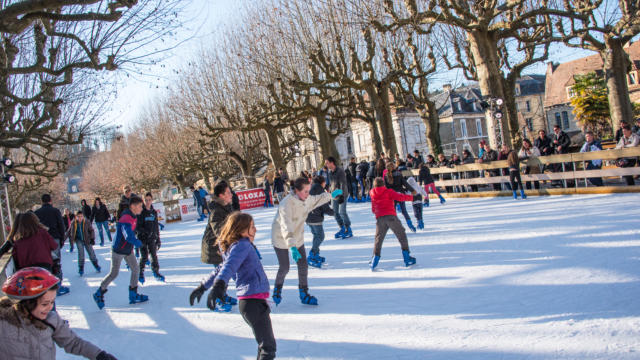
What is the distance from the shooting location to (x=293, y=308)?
18.8ft

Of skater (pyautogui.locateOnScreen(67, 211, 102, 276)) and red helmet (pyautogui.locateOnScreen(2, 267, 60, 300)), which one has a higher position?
red helmet (pyautogui.locateOnScreen(2, 267, 60, 300))

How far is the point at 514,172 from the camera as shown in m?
12.4

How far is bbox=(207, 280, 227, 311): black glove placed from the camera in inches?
127

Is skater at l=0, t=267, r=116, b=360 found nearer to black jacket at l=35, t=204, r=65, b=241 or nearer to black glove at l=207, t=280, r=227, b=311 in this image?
black glove at l=207, t=280, r=227, b=311

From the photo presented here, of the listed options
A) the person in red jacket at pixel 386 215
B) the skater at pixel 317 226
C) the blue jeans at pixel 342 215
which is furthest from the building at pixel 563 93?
the person in red jacket at pixel 386 215

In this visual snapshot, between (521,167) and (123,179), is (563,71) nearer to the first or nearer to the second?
(521,167)

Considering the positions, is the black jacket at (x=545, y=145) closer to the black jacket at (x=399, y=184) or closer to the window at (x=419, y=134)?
the black jacket at (x=399, y=184)

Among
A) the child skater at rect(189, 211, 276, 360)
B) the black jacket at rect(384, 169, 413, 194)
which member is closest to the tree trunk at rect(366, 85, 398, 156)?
the black jacket at rect(384, 169, 413, 194)

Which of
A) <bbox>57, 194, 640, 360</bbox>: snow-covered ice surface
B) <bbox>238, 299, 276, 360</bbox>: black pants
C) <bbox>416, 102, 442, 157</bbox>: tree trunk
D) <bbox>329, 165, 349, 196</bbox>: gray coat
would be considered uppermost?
<bbox>416, 102, 442, 157</bbox>: tree trunk

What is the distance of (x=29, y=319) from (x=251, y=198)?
20.9m

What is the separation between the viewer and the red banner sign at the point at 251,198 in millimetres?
23156

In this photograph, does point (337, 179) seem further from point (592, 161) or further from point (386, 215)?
point (592, 161)

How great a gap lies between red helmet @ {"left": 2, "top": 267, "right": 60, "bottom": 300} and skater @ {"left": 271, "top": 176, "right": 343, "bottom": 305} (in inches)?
121

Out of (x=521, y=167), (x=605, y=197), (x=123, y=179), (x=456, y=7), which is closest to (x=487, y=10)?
(x=456, y=7)
